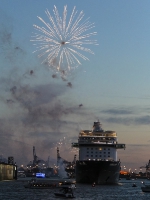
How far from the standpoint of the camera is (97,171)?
6481 inches

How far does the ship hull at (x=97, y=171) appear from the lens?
16500 cm

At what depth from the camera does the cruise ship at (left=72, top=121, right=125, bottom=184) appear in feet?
544

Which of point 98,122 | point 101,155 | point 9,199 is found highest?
point 98,122

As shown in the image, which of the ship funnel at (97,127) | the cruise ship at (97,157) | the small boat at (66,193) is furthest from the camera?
the ship funnel at (97,127)

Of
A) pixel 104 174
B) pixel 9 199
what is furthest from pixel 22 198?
pixel 104 174

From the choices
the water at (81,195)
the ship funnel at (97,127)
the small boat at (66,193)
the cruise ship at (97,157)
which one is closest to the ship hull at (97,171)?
the cruise ship at (97,157)

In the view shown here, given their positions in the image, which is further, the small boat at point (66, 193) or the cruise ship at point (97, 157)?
the cruise ship at point (97, 157)

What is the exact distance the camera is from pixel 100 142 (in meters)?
178

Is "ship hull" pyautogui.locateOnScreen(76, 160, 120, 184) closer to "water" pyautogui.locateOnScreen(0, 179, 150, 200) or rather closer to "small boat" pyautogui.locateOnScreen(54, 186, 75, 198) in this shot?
"water" pyautogui.locateOnScreen(0, 179, 150, 200)

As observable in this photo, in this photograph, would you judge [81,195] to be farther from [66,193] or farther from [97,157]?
[97,157]

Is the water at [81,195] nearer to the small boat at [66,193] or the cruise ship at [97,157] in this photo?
the small boat at [66,193]

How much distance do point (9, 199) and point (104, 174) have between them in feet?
218

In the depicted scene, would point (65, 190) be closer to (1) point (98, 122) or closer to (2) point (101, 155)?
(2) point (101, 155)

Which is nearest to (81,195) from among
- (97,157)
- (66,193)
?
(66,193)
